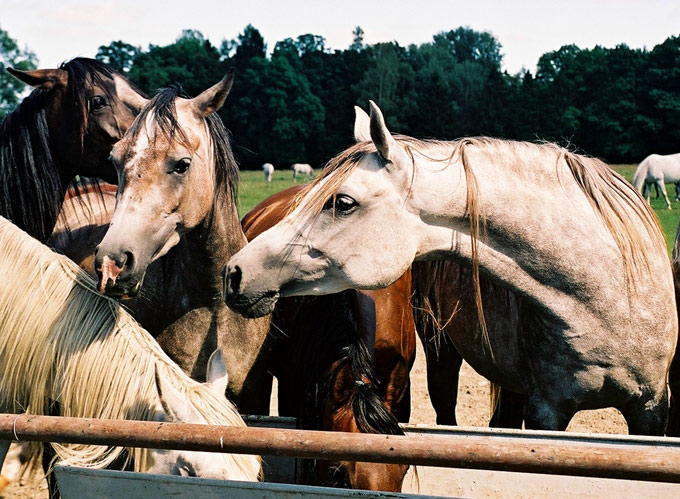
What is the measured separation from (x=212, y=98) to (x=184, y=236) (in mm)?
586

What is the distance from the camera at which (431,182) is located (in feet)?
7.84

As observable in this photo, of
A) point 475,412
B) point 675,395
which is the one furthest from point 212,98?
point 475,412

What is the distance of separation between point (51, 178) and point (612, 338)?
2559 mm

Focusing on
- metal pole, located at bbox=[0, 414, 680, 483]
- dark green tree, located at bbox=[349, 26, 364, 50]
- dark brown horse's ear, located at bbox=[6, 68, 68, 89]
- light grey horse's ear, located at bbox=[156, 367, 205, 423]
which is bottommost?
light grey horse's ear, located at bbox=[156, 367, 205, 423]

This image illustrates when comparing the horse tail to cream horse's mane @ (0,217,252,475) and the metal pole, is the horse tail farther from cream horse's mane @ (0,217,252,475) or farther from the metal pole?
the metal pole

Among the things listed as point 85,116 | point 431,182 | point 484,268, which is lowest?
point 484,268

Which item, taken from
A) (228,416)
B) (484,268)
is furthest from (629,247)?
(228,416)

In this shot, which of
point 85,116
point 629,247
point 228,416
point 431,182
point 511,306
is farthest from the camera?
point 85,116

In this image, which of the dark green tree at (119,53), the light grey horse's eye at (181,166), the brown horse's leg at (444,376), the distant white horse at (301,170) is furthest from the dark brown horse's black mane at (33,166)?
the dark green tree at (119,53)

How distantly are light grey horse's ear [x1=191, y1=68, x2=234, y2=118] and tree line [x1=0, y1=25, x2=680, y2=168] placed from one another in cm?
3966

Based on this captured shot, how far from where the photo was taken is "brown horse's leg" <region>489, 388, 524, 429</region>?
400 cm

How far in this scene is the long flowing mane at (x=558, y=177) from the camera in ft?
7.87

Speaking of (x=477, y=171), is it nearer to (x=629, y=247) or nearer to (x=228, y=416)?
(x=629, y=247)

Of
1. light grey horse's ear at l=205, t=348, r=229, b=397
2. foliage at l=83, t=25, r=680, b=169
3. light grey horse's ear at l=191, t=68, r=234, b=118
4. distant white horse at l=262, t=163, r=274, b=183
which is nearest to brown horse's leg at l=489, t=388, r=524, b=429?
light grey horse's ear at l=205, t=348, r=229, b=397
